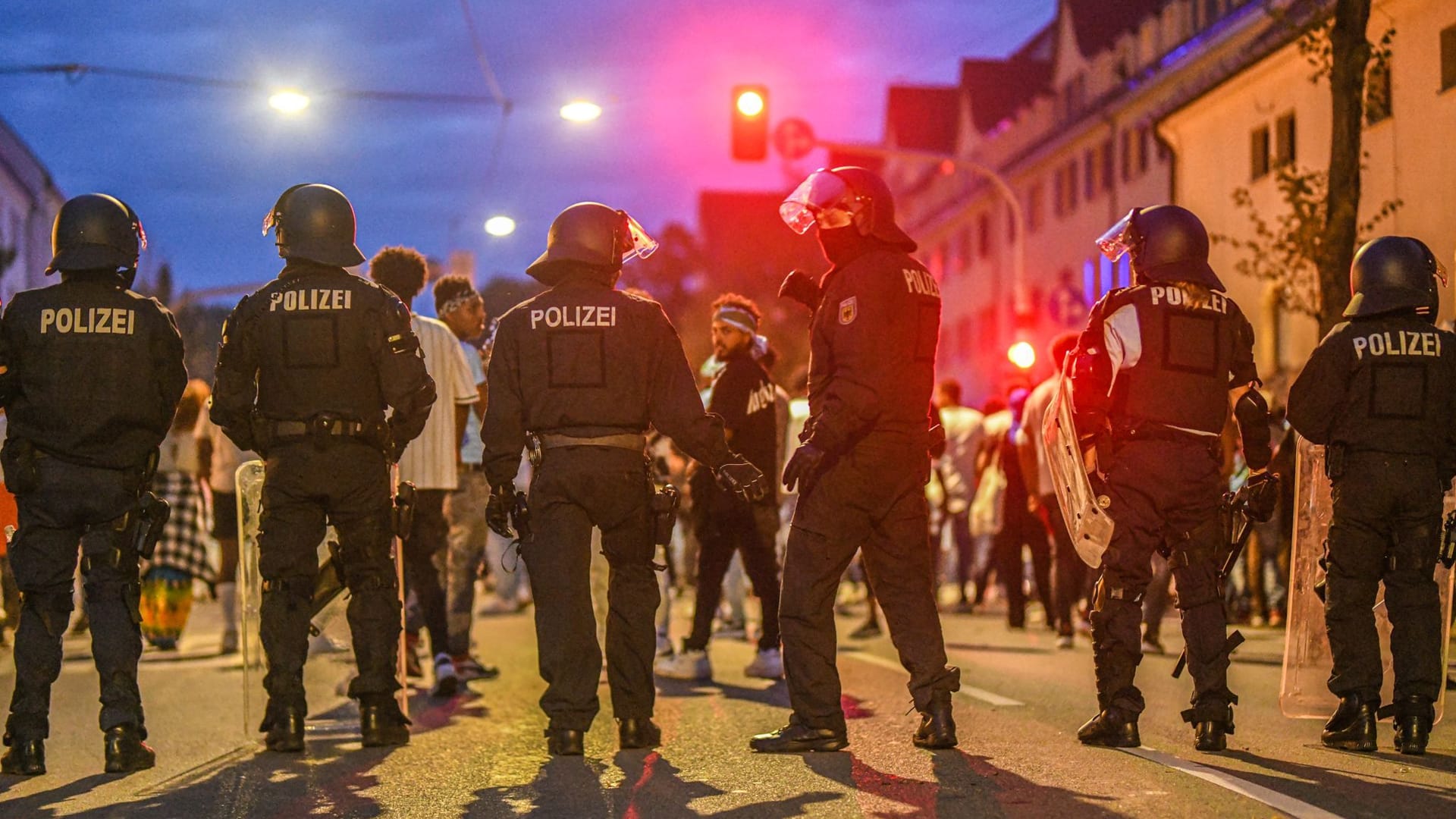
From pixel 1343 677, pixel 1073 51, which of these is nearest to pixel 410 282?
pixel 1343 677

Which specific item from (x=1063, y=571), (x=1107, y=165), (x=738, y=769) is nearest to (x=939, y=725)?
(x=738, y=769)

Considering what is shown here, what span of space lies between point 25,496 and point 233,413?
2.69 ft

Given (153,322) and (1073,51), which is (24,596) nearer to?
(153,322)

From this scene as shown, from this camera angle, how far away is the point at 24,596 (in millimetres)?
7258

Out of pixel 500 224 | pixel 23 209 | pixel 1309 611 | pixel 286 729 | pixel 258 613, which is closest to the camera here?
pixel 286 729

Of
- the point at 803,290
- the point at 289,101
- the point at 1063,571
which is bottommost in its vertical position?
the point at 1063,571

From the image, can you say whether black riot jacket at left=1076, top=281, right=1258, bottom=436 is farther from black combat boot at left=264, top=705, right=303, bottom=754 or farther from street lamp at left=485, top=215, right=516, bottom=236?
street lamp at left=485, top=215, right=516, bottom=236

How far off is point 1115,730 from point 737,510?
12.5ft

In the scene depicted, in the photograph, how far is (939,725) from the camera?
727 cm

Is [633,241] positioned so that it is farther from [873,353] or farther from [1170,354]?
[1170,354]

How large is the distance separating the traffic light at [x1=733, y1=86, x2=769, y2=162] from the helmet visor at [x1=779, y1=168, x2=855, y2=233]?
15658 millimetres

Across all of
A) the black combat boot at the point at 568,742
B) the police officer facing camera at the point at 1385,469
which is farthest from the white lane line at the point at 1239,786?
the black combat boot at the point at 568,742

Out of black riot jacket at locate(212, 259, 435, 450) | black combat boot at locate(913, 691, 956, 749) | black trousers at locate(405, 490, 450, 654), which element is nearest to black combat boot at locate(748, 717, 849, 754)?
black combat boot at locate(913, 691, 956, 749)

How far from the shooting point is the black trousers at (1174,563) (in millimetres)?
7270
